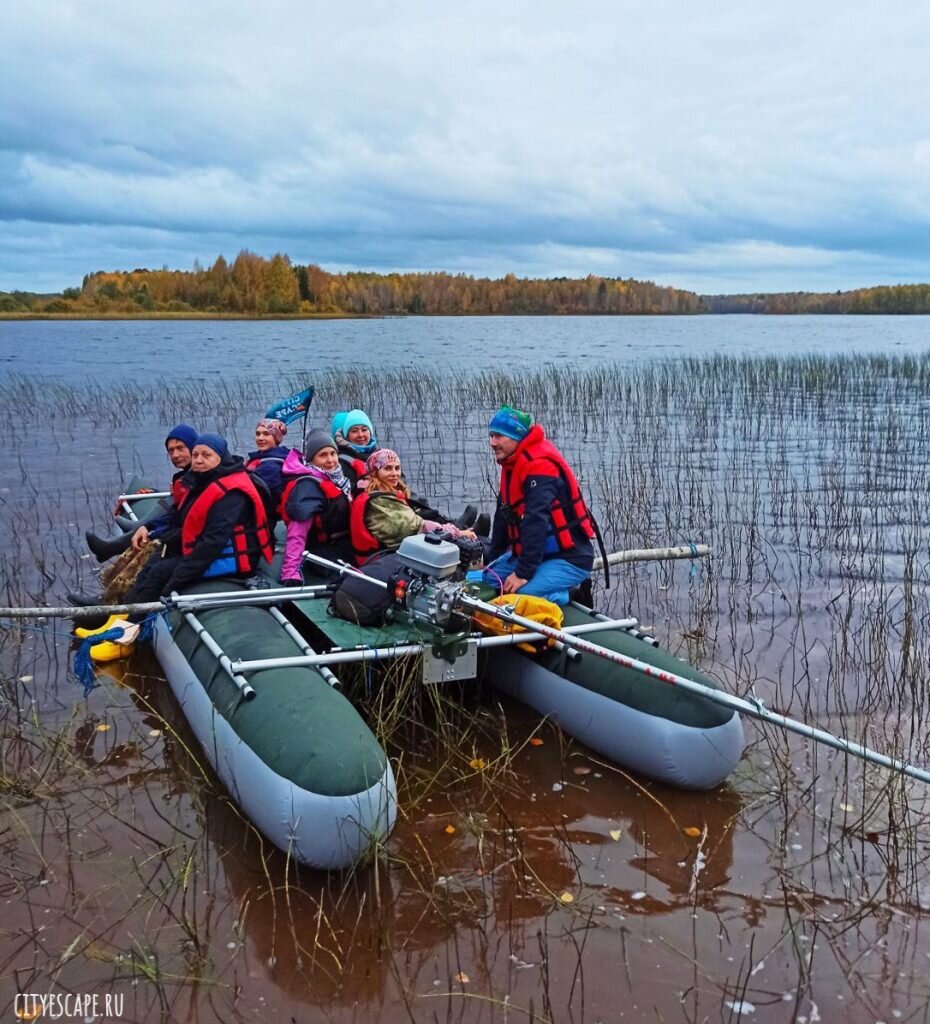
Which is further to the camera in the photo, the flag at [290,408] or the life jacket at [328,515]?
the flag at [290,408]

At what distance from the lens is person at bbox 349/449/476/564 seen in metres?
6.25

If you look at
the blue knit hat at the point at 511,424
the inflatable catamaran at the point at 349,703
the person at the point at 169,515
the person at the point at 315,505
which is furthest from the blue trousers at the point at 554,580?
the person at the point at 169,515

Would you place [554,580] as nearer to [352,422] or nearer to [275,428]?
[352,422]

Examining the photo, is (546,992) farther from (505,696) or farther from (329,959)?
(505,696)

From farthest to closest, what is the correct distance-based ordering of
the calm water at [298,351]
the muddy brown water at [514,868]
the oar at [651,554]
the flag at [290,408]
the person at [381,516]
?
1. the calm water at [298,351]
2. the flag at [290,408]
3. the oar at [651,554]
4. the person at [381,516]
5. the muddy brown water at [514,868]

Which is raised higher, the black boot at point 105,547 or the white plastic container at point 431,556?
the white plastic container at point 431,556

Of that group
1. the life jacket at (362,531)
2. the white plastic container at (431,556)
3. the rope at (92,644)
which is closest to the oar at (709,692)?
the white plastic container at (431,556)

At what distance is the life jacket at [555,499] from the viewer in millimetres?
5625

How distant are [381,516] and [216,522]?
41.2 inches

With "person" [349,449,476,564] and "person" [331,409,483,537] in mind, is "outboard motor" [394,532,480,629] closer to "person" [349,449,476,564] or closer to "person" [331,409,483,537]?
"person" [349,449,476,564]

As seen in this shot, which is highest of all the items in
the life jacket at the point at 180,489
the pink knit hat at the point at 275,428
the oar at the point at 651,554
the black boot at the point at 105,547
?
the pink knit hat at the point at 275,428

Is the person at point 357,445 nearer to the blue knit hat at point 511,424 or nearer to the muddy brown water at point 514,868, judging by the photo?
the muddy brown water at point 514,868

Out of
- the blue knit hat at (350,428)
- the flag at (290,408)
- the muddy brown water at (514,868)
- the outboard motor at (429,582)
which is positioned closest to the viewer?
the muddy brown water at (514,868)

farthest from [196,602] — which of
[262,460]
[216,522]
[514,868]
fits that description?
[514,868]
